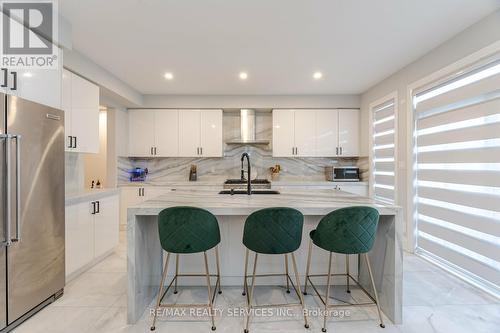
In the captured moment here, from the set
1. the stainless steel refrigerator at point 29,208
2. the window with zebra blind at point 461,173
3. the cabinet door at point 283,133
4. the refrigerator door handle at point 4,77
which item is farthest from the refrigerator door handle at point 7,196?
the window with zebra blind at point 461,173

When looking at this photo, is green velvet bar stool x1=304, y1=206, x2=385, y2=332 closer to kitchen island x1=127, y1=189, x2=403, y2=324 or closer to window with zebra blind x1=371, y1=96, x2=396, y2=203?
kitchen island x1=127, y1=189, x2=403, y2=324

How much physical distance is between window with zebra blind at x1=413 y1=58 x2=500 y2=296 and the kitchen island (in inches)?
44.9

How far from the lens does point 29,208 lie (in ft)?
6.16

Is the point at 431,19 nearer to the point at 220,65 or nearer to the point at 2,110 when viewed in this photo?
the point at 220,65

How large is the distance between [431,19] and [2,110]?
11.6 ft

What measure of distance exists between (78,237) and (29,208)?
859 mm

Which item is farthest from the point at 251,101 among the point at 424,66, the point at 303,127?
the point at 424,66

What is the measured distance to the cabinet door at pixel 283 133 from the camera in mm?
4707

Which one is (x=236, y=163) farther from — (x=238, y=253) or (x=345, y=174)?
(x=238, y=253)

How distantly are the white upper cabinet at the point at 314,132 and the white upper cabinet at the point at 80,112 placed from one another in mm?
2907

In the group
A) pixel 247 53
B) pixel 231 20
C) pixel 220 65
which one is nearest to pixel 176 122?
pixel 220 65

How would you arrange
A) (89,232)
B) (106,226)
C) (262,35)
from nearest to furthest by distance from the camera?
1. (262,35)
2. (89,232)
3. (106,226)

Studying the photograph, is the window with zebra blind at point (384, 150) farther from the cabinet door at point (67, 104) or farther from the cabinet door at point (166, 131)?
the cabinet door at point (67, 104)

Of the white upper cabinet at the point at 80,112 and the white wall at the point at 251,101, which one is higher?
the white wall at the point at 251,101
